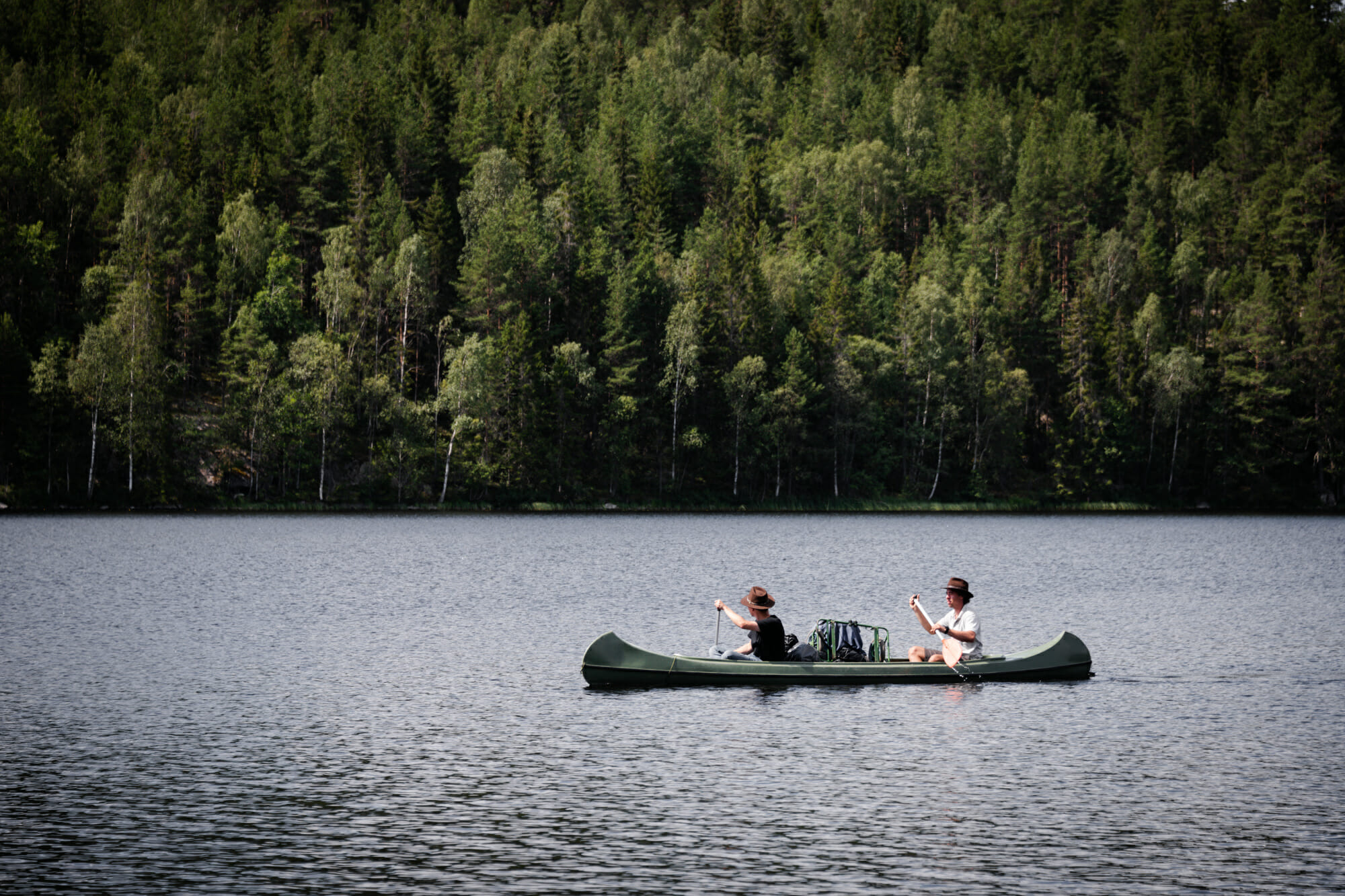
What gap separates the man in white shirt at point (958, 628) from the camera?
29922mm

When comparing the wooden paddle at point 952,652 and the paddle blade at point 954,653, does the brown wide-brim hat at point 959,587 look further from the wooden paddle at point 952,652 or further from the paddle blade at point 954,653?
the paddle blade at point 954,653

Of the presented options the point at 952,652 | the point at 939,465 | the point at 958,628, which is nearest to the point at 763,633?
the point at 952,652

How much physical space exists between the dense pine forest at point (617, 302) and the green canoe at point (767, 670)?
79.5 metres

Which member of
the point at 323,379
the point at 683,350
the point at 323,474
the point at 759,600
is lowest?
the point at 759,600

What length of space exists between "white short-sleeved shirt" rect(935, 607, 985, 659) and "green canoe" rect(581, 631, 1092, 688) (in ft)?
0.64

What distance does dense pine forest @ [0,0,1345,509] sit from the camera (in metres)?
108

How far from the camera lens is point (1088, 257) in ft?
466

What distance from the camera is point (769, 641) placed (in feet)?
96.5

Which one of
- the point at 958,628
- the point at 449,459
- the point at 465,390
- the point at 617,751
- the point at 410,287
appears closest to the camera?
the point at 617,751

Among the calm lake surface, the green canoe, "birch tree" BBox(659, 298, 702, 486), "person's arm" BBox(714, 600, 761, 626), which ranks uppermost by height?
"birch tree" BBox(659, 298, 702, 486)

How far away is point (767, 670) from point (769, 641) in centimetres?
64

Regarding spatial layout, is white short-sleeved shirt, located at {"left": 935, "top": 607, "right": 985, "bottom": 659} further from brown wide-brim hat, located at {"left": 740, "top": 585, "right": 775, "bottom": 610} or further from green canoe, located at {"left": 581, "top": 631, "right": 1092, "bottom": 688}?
brown wide-brim hat, located at {"left": 740, "top": 585, "right": 775, "bottom": 610}

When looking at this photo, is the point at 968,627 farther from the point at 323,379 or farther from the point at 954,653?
the point at 323,379

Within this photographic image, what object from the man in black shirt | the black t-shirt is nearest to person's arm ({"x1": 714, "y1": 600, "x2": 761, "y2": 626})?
the man in black shirt
